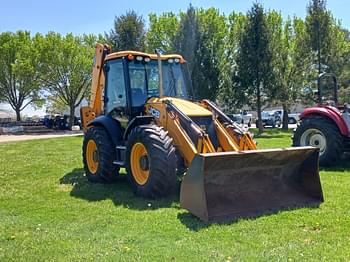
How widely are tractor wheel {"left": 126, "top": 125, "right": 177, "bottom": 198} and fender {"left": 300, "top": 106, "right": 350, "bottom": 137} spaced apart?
4.84 meters

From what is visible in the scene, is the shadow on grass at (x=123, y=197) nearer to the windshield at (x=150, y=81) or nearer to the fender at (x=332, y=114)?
the windshield at (x=150, y=81)

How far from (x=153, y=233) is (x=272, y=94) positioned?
2176 cm

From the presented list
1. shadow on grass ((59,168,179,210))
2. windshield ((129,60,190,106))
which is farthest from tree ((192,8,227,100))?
windshield ((129,60,190,106))

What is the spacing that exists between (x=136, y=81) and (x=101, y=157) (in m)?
1.58

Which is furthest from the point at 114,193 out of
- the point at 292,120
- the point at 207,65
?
the point at 292,120

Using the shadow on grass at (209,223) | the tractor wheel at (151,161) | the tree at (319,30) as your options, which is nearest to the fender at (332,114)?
the shadow on grass at (209,223)

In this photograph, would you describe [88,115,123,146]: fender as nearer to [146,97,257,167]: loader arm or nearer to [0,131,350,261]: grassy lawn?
[146,97,257,167]: loader arm

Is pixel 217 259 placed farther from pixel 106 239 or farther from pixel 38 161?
pixel 38 161

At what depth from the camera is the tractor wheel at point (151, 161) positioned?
21.4ft

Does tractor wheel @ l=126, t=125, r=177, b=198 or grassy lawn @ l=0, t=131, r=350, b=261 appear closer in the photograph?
grassy lawn @ l=0, t=131, r=350, b=261

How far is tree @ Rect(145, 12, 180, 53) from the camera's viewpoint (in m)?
32.6

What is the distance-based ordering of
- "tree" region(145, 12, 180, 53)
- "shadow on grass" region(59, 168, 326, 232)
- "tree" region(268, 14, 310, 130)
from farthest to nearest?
"tree" region(145, 12, 180, 53) < "tree" region(268, 14, 310, 130) < "shadow on grass" region(59, 168, 326, 232)

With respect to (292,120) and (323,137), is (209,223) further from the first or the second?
(292,120)

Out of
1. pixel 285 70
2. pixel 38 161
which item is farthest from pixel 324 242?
Result: pixel 285 70
